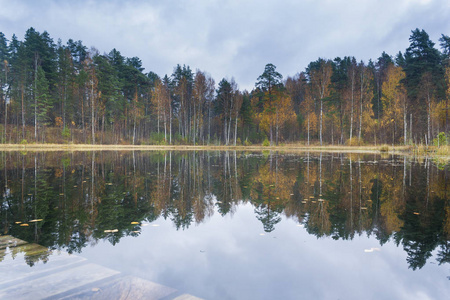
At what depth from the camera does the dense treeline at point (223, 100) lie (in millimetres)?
40562

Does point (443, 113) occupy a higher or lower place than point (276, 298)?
higher

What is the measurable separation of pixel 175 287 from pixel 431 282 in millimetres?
2897

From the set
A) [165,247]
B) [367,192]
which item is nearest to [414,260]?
[165,247]

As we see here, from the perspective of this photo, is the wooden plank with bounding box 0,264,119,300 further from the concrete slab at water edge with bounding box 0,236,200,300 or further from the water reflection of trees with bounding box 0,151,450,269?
the water reflection of trees with bounding box 0,151,450,269

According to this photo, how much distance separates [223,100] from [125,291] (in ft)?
156

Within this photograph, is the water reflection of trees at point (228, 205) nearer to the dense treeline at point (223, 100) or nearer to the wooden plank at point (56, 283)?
the wooden plank at point (56, 283)

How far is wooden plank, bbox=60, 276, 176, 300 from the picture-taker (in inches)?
99.3

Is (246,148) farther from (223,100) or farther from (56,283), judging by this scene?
(56,283)

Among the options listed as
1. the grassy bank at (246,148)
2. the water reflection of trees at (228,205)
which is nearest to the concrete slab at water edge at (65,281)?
the water reflection of trees at (228,205)

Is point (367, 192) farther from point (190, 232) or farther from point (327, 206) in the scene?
point (190, 232)

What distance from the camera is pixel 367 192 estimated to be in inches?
329

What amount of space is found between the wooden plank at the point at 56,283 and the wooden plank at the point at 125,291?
186 mm

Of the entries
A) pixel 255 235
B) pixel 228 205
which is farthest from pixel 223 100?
pixel 255 235

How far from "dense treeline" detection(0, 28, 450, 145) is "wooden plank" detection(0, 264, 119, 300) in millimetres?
40034
